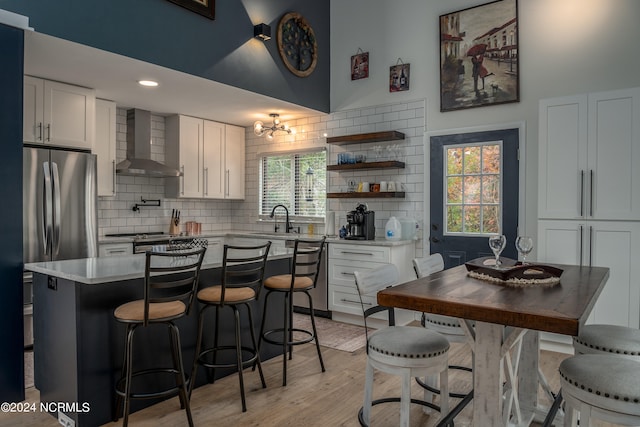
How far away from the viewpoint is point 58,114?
13.9ft

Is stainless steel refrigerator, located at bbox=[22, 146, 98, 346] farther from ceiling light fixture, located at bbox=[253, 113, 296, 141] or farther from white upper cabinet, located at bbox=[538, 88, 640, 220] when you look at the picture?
white upper cabinet, located at bbox=[538, 88, 640, 220]

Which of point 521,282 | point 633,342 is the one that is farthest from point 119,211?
point 633,342

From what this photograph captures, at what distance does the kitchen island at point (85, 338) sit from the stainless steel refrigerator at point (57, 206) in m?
1.25

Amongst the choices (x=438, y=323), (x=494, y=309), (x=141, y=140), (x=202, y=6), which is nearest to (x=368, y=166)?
(x=202, y=6)

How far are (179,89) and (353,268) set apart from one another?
2.63 m

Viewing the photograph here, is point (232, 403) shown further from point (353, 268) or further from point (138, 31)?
point (138, 31)

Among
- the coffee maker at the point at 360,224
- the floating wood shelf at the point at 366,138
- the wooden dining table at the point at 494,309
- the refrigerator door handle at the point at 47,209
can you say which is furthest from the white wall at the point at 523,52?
the refrigerator door handle at the point at 47,209

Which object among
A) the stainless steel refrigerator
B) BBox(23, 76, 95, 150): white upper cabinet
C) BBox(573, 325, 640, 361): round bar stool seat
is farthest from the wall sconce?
BBox(573, 325, 640, 361): round bar stool seat

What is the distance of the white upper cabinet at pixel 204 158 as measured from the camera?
5734mm

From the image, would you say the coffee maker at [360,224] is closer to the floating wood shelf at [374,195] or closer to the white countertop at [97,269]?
the floating wood shelf at [374,195]

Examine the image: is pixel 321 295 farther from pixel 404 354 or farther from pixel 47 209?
pixel 404 354

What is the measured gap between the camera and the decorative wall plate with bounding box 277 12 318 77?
497 cm

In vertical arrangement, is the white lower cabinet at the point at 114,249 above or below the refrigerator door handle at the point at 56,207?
below

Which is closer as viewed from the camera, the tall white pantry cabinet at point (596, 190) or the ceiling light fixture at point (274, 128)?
the tall white pantry cabinet at point (596, 190)
